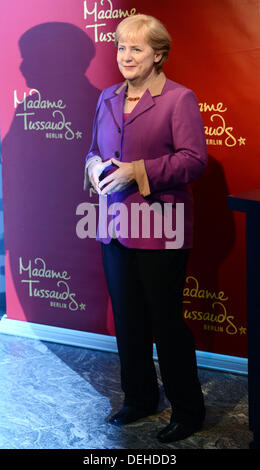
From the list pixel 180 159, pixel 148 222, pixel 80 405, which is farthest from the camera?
pixel 80 405

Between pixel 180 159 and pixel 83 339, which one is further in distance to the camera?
pixel 83 339

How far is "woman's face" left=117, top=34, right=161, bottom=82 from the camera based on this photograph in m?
2.44

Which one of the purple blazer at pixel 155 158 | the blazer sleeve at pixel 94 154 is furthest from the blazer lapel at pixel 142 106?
the blazer sleeve at pixel 94 154

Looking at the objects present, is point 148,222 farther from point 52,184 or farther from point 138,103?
point 52,184

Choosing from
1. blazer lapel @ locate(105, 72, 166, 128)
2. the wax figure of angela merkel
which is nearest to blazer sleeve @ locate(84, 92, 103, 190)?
the wax figure of angela merkel

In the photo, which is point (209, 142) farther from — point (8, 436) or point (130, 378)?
point (8, 436)

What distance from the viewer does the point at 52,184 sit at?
3.67 meters

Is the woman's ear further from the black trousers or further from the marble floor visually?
the marble floor

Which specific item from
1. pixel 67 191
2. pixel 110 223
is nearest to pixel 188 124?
pixel 110 223

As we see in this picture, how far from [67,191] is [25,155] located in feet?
1.14

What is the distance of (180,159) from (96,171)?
0.36 m

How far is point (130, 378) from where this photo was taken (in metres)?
2.77

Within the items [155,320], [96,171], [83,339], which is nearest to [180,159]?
[96,171]

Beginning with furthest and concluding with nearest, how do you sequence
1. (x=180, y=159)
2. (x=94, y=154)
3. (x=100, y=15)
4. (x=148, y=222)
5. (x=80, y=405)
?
(x=100, y=15) < (x=80, y=405) < (x=94, y=154) < (x=148, y=222) < (x=180, y=159)
